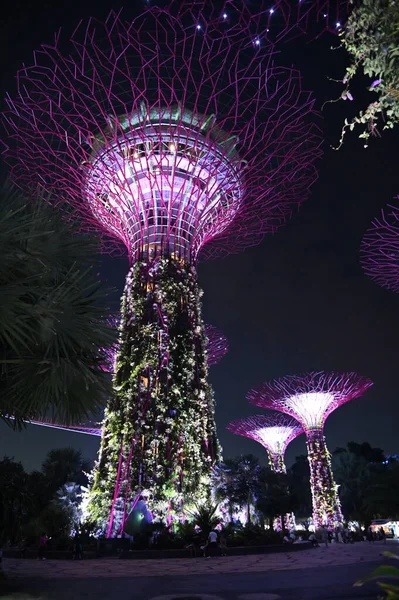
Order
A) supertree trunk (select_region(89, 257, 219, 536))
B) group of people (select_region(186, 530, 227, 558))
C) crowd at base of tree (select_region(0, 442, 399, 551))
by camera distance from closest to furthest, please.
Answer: crowd at base of tree (select_region(0, 442, 399, 551)) → group of people (select_region(186, 530, 227, 558)) → supertree trunk (select_region(89, 257, 219, 536))

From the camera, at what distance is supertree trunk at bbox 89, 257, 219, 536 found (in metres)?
20.5

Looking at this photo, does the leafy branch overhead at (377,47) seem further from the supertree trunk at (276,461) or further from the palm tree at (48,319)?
the supertree trunk at (276,461)

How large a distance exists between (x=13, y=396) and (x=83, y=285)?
222 centimetres

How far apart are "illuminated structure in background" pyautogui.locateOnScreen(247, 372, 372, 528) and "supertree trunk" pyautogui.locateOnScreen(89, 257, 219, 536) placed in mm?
17857

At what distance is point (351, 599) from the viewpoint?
730cm

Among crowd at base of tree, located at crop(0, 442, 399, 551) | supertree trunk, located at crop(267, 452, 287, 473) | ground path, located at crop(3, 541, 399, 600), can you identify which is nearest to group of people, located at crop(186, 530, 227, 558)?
crowd at base of tree, located at crop(0, 442, 399, 551)

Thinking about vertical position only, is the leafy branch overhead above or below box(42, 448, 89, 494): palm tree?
below

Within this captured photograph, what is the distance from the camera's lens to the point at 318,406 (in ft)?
130

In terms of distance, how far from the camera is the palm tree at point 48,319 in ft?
21.9

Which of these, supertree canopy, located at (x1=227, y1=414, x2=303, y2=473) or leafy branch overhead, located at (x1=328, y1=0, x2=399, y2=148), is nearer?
leafy branch overhead, located at (x1=328, y1=0, x2=399, y2=148)

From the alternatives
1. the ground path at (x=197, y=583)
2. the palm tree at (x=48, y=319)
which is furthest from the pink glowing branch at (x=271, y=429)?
the palm tree at (x=48, y=319)

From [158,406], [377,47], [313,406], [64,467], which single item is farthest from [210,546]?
[64,467]

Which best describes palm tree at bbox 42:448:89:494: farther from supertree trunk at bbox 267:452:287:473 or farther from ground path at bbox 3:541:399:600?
ground path at bbox 3:541:399:600

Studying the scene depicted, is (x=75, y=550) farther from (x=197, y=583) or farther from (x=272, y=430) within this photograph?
(x=272, y=430)
